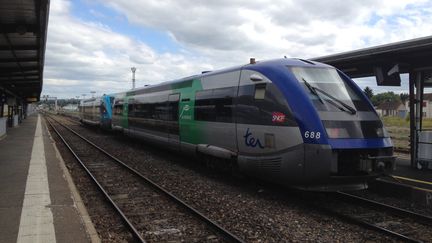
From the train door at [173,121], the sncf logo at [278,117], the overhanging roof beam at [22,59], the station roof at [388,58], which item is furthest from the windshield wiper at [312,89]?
the overhanging roof beam at [22,59]

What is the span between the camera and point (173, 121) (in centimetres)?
1482

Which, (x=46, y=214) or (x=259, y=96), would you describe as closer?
(x=46, y=214)

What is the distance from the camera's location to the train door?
1442cm

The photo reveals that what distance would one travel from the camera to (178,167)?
46.9 ft

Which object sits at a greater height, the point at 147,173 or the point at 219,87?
the point at 219,87

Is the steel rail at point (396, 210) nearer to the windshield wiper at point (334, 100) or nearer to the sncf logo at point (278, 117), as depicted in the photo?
the windshield wiper at point (334, 100)

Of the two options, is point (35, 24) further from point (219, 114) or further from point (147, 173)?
point (219, 114)

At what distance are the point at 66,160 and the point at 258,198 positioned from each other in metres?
9.86

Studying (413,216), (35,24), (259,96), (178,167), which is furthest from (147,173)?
(413,216)

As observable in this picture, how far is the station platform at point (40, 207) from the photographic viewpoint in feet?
20.3

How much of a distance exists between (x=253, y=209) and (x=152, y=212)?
190 cm

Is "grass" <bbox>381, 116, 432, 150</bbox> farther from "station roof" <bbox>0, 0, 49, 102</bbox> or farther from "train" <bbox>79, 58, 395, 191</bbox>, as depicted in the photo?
"station roof" <bbox>0, 0, 49, 102</bbox>

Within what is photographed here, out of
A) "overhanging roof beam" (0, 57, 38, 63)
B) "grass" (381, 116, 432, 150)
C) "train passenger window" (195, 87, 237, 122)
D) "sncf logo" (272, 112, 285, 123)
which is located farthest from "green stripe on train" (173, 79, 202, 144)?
"overhanging roof beam" (0, 57, 38, 63)

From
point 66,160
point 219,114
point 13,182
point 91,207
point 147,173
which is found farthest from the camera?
point 66,160
